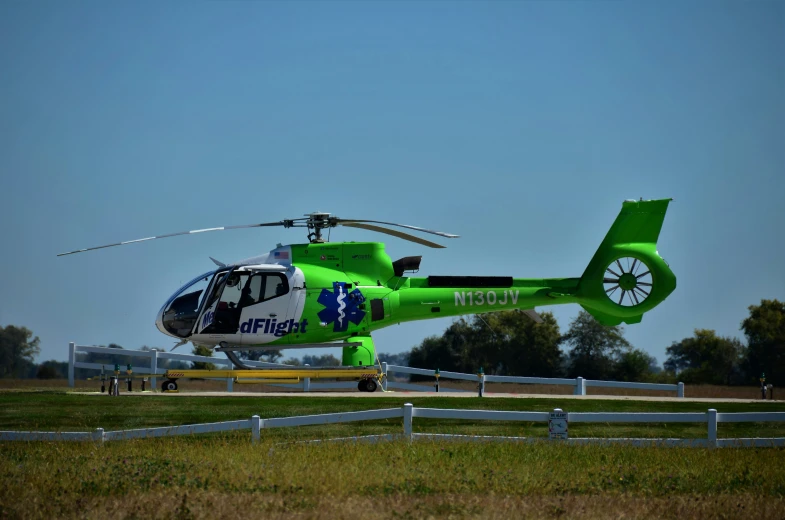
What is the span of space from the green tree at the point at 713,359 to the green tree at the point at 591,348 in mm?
3802

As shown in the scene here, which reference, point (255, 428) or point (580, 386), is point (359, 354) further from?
point (255, 428)

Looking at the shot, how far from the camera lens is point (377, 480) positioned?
14570 mm

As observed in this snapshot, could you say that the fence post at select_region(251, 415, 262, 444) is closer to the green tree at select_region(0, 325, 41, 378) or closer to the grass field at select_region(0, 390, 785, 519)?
the grass field at select_region(0, 390, 785, 519)

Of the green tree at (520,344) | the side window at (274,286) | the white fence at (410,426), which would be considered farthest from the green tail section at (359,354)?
the green tree at (520,344)

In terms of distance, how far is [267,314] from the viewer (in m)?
27.8

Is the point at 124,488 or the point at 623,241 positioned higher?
the point at 623,241

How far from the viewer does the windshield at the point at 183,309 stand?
2798 centimetres

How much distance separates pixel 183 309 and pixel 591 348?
34.2 meters

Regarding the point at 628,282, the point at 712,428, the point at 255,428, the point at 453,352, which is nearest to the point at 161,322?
the point at 255,428

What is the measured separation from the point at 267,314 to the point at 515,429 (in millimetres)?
9021

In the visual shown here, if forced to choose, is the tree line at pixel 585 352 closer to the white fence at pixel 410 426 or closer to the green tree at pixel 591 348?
the green tree at pixel 591 348

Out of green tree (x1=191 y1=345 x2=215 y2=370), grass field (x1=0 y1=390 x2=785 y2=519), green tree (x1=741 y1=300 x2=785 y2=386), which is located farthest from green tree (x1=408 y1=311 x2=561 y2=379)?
grass field (x1=0 y1=390 x2=785 y2=519)

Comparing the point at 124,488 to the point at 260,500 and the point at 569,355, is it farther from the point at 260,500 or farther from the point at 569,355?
the point at 569,355

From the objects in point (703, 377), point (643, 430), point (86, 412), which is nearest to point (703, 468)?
point (643, 430)
